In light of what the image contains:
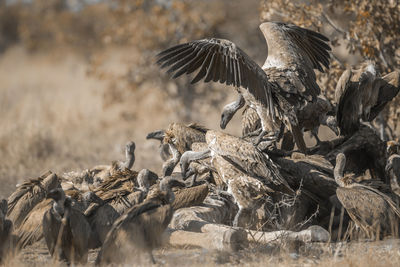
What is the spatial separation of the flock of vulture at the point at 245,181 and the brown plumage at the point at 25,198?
0.4 inches

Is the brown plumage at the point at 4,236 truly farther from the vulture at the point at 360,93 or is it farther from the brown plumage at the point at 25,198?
the vulture at the point at 360,93

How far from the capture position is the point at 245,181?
22.1ft

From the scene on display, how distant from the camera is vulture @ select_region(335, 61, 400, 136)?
7887mm

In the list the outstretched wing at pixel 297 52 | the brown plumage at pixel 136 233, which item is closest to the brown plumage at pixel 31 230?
the brown plumage at pixel 136 233

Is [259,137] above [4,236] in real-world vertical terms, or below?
above

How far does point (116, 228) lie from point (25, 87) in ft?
55.8

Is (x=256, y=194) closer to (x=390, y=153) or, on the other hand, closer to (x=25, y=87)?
(x=390, y=153)

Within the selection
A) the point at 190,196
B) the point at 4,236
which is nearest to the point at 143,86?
the point at 190,196

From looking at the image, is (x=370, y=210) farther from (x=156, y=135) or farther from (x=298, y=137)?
(x=156, y=135)

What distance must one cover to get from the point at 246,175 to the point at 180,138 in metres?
1.35

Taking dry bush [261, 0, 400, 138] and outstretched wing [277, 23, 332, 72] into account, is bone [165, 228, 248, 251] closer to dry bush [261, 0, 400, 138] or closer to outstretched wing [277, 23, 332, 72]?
outstretched wing [277, 23, 332, 72]

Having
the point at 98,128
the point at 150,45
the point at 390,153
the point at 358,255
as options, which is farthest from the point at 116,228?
the point at 98,128

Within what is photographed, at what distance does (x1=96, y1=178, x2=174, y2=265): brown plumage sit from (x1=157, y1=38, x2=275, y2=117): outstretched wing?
2092 millimetres

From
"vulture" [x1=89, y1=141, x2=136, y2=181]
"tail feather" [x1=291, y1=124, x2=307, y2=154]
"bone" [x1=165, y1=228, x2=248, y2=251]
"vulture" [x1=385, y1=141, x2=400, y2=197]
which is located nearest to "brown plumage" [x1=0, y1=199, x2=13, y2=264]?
"bone" [x1=165, y1=228, x2=248, y2=251]
